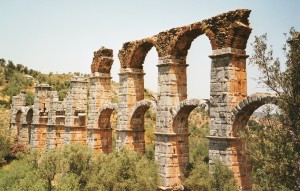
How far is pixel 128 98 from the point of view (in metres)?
17.2

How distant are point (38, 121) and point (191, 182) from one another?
1411 centimetres

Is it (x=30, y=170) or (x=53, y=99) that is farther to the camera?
(x=53, y=99)

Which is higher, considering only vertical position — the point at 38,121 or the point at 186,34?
the point at 186,34

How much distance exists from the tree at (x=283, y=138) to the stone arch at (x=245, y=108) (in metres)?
1.73

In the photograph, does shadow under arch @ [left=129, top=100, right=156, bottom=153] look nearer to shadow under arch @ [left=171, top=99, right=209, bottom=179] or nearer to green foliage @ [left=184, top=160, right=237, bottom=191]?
shadow under arch @ [left=171, top=99, right=209, bottom=179]

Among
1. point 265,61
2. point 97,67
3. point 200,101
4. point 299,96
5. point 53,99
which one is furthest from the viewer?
point 53,99

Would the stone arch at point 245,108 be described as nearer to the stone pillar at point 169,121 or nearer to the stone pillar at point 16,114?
the stone pillar at point 169,121

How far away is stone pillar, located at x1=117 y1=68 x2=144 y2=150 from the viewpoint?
16.9m

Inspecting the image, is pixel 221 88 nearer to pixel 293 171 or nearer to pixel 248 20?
pixel 248 20

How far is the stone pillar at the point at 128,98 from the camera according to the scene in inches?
667

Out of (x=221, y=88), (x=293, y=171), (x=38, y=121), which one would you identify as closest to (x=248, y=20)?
(x=221, y=88)

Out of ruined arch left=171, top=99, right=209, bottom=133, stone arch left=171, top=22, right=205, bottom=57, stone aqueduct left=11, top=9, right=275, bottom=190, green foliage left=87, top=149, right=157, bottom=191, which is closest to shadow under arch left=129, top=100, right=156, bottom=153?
stone aqueduct left=11, top=9, right=275, bottom=190

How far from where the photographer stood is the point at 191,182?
13.5m

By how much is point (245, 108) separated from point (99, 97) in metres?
9.58
